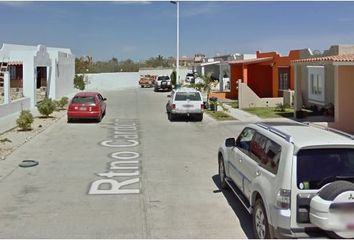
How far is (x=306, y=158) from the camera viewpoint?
16.6 feet

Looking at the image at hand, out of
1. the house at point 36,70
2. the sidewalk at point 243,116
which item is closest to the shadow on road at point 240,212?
the sidewalk at point 243,116

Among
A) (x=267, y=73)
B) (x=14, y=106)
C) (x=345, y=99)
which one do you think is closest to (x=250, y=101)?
(x=267, y=73)

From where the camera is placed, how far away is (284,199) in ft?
16.3

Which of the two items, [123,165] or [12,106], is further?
[12,106]

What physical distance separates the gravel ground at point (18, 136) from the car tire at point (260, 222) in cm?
858

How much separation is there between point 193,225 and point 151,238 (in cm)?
82

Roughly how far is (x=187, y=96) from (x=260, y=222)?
16.0 metres

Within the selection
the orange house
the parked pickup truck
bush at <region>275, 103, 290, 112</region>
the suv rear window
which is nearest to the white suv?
the suv rear window

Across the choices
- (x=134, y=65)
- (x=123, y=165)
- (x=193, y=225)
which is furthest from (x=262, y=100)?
(x=134, y=65)

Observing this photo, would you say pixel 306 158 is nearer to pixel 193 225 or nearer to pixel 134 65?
pixel 193 225

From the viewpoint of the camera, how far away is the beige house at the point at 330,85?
1681 cm

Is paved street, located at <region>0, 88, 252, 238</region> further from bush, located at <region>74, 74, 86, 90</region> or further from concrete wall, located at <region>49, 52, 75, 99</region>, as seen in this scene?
bush, located at <region>74, 74, 86, 90</region>

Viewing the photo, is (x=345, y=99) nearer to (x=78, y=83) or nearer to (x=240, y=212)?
(x=240, y=212)

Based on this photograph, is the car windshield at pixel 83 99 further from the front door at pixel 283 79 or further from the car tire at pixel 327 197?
the car tire at pixel 327 197
